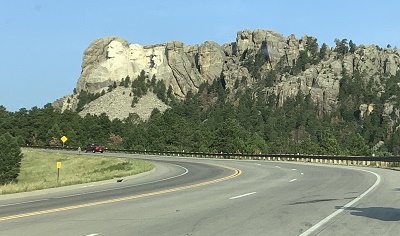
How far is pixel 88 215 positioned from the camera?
14.0m

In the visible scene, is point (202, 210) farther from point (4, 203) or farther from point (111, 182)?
point (111, 182)

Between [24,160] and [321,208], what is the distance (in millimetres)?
86605

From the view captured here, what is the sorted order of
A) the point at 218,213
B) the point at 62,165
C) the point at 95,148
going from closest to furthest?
the point at 218,213 → the point at 62,165 → the point at 95,148

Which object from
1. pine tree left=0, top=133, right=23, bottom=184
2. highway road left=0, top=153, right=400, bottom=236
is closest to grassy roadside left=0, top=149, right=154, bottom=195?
pine tree left=0, top=133, right=23, bottom=184

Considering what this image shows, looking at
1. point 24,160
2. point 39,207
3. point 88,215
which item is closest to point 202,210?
point 88,215

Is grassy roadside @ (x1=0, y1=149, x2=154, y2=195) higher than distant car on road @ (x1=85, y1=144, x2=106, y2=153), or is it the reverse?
distant car on road @ (x1=85, y1=144, x2=106, y2=153)

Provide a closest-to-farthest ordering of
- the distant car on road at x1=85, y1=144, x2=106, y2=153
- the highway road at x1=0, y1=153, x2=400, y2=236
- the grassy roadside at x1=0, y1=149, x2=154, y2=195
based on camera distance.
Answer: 1. the highway road at x1=0, y1=153, x2=400, y2=236
2. the grassy roadside at x1=0, y1=149, x2=154, y2=195
3. the distant car on road at x1=85, y1=144, x2=106, y2=153

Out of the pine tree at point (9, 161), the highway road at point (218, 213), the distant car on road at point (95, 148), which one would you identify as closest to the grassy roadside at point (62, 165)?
the pine tree at point (9, 161)

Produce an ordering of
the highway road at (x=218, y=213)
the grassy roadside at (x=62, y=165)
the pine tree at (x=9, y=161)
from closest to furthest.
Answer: the highway road at (x=218, y=213) → the grassy roadside at (x=62, y=165) → the pine tree at (x=9, y=161)

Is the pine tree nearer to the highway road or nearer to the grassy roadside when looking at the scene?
the grassy roadside

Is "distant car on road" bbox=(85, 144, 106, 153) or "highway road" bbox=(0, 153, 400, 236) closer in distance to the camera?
"highway road" bbox=(0, 153, 400, 236)

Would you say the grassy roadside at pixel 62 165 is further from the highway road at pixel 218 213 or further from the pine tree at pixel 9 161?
the highway road at pixel 218 213

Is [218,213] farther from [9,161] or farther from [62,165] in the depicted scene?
[9,161]

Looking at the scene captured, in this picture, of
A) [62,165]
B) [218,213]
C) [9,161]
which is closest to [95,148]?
[9,161]
